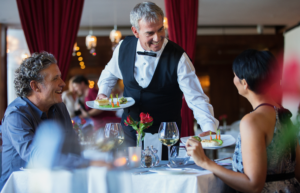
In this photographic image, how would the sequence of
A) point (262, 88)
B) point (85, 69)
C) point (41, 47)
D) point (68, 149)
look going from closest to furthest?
point (262, 88), point (68, 149), point (41, 47), point (85, 69)

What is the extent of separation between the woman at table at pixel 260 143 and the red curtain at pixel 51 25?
9.94 feet

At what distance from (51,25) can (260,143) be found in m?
3.49

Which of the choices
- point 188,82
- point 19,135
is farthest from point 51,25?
point 19,135

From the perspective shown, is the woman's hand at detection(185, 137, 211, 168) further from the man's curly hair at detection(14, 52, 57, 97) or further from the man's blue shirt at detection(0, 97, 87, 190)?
the man's curly hair at detection(14, 52, 57, 97)

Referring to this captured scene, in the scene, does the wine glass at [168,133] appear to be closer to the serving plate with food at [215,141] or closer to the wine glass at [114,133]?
the serving plate with food at [215,141]

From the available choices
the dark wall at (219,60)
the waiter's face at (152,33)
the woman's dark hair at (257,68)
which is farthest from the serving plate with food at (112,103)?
the dark wall at (219,60)

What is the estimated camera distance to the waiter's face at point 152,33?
1993 mm

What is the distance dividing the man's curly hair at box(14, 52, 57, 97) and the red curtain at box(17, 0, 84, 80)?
7.16ft

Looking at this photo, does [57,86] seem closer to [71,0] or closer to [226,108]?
[71,0]

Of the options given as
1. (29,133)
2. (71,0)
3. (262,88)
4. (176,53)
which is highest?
(71,0)

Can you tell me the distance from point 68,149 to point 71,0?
2.89 meters

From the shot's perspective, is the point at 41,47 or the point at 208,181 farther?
the point at 41,47

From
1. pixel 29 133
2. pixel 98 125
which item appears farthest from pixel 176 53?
pixel 98 125

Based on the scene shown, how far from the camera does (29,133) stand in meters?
1.51
